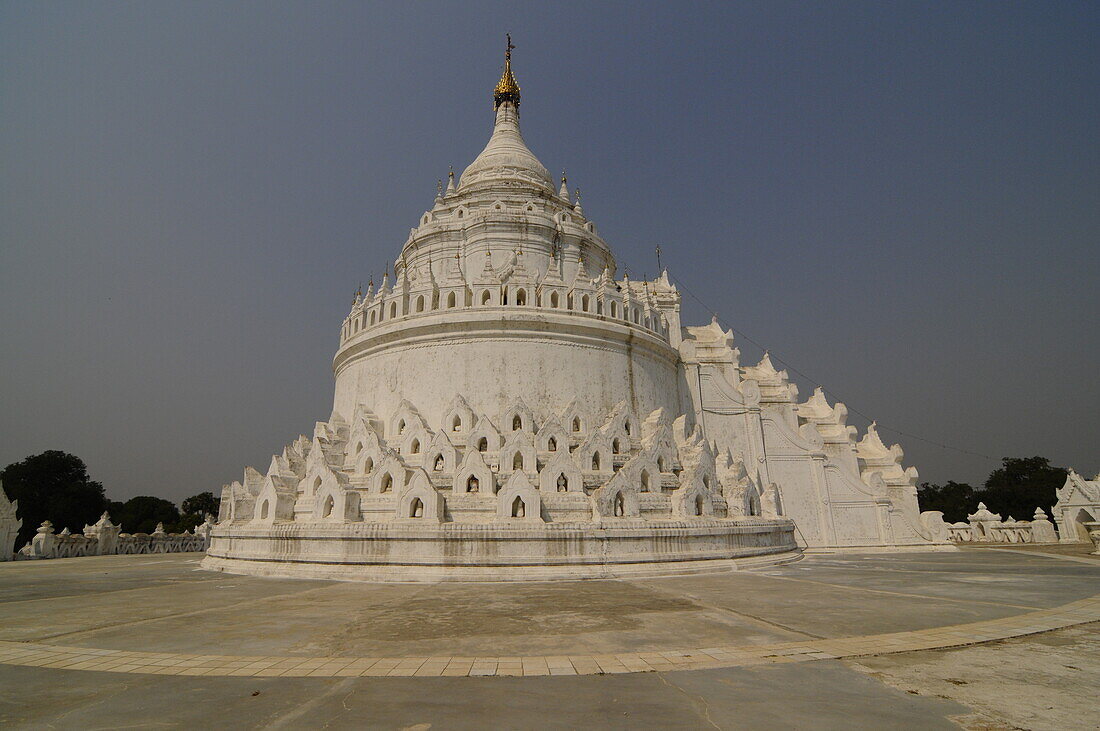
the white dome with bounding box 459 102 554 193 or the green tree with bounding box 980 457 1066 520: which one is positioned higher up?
the white dome with bounding box 459 102 554 193

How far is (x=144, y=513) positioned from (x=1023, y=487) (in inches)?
4731

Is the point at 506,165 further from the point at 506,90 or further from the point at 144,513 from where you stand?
the point at 144,513

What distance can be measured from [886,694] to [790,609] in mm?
5329

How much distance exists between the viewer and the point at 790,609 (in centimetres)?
1095

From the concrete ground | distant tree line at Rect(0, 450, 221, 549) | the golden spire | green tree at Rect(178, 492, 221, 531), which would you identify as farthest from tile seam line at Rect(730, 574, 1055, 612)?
green tree at Rect(178, 492, 221, 531)

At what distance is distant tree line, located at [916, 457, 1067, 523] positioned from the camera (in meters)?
76.2

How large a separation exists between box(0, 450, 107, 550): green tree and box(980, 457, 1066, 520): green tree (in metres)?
111

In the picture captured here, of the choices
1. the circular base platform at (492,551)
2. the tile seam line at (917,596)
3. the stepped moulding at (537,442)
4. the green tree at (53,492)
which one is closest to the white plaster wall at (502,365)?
the stepped moulding at (537,442)

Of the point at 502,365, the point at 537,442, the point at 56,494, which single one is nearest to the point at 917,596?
the point at 537,442

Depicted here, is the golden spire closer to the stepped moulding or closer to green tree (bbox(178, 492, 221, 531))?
the stepped moulding

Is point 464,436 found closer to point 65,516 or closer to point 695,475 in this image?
point 695,475

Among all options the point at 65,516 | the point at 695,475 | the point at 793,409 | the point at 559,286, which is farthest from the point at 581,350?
the point at 65,516

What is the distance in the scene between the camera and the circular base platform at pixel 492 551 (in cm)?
1678

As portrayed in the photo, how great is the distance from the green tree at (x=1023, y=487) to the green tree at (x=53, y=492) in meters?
111
